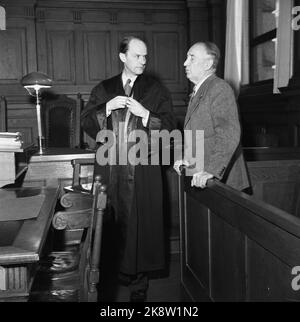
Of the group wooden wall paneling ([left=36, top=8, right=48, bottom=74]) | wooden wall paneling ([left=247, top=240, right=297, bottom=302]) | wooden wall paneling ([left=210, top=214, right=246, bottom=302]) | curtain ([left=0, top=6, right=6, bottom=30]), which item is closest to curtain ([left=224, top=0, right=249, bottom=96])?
wooden wall paneling ([left=36, top=8, right=48, bottom=74])

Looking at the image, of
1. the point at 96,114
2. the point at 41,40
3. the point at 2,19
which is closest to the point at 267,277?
the point at 96,114

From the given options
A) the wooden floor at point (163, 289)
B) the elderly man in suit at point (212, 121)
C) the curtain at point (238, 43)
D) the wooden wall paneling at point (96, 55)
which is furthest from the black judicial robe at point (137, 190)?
the wooden wall paneling at point (96, 55)

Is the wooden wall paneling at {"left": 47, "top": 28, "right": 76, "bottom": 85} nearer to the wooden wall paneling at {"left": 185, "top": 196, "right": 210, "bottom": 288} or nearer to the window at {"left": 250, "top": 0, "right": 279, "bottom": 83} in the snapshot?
the window at {"left": 250, "top": 0, "right": 279, "bottom": 83}

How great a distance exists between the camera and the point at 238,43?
6.05 metres

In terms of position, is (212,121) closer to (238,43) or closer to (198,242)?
(198,242)

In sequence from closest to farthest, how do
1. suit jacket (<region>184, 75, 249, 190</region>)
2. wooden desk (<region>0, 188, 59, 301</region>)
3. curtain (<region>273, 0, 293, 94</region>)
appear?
wooden desk (<region>0, 188, 59, 301</region>), suit jacket (<region>184, 75, 249, 190</region>), curtain (<region>273, 0, 293, 94</region>)

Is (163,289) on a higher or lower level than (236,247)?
lower

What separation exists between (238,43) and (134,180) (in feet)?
12.1

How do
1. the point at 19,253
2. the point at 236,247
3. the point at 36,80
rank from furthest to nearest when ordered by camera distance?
the point at 36,80
the point at 236,247
the point at 19,253

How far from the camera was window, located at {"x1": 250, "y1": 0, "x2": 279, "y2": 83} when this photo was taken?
566 centimetres

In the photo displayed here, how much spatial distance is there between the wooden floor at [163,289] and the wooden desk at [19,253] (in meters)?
1.61

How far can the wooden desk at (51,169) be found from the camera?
358cm

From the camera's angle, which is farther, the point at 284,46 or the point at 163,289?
the point at 284,46
